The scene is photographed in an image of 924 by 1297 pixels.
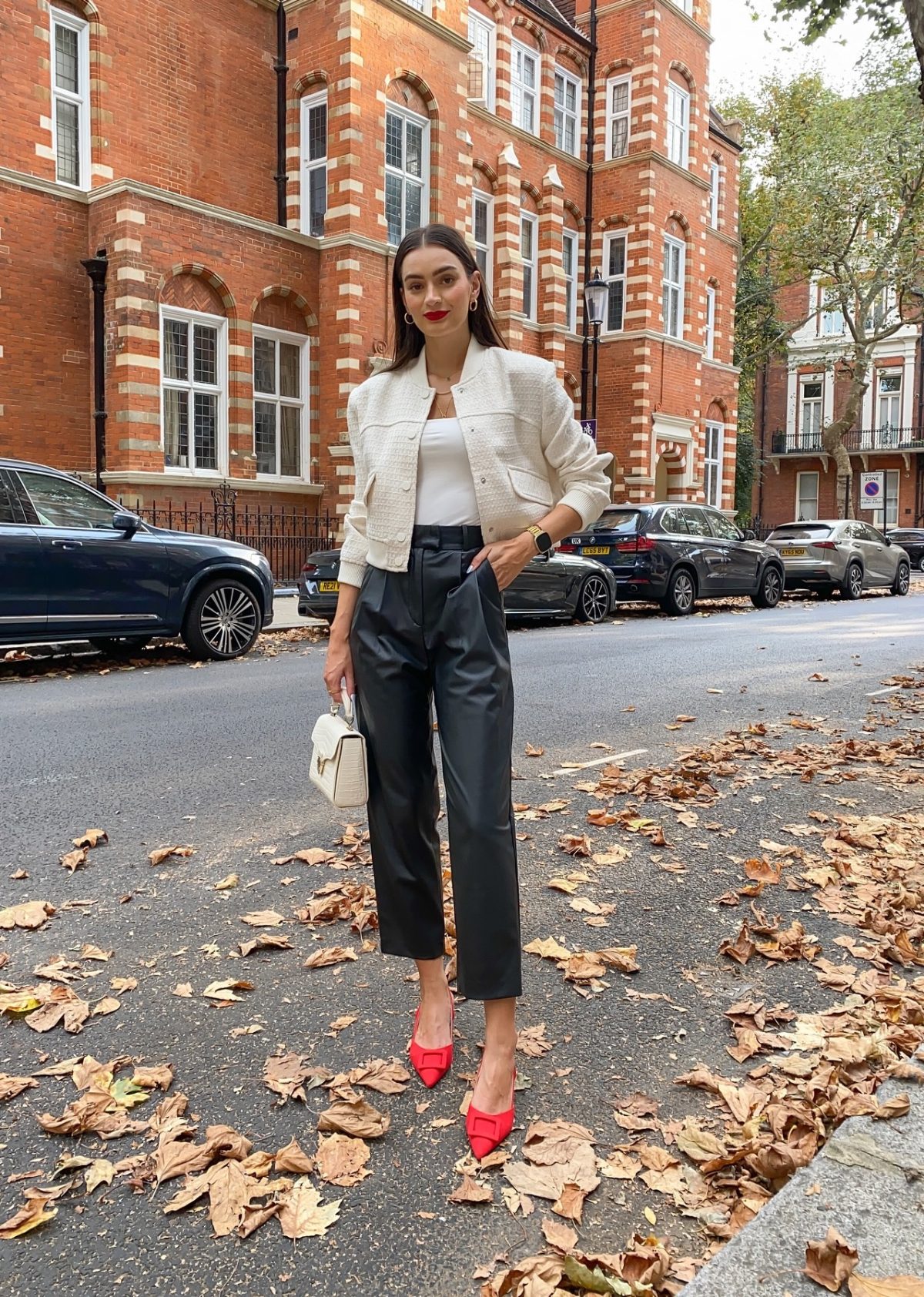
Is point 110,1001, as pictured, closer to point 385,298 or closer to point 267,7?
A: point 385,298

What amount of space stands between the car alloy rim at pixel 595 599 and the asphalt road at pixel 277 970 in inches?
276

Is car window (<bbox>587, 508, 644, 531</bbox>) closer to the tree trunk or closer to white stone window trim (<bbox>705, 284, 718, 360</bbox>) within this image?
white stone window trim (<bbox>705, 284, 718, 360</bbox>)

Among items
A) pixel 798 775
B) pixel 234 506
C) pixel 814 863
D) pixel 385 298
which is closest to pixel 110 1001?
pixel 814 863

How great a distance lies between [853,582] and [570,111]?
1584cm

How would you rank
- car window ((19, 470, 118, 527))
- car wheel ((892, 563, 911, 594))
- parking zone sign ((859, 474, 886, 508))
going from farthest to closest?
parking zone sign ((859, 474, 886, 508)) → car wheel ((892, 563, 911, 594)) → car window ((19, 470, 118, 527))

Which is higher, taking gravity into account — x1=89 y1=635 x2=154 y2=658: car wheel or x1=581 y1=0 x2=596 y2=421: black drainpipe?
x1=581 y1=0 x2=596 y2=421: black drainpipe

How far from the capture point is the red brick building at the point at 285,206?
55.0 feet

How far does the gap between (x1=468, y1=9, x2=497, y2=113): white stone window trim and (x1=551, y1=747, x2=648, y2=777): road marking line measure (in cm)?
2291

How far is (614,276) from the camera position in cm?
2861

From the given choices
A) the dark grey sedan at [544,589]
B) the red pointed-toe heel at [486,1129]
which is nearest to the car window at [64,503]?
the dark grey sedan at [544,589]

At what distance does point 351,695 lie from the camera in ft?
8.83

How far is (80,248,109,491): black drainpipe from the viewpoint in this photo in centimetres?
1678

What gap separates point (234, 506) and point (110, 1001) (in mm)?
15878

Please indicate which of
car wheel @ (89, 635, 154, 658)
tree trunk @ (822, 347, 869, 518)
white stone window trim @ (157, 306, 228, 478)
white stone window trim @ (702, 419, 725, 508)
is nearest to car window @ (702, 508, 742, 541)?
white stone window trim @ (157, 306, 228, 478)
